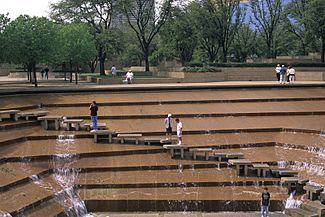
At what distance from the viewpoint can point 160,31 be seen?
4866 centimetres

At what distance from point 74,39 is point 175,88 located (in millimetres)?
12824

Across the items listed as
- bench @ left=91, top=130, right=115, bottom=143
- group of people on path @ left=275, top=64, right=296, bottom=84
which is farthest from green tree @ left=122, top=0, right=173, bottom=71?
bench @ left=91, top=130, right=115, bottom=143

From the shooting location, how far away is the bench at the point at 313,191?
1391cm

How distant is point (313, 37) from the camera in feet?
141

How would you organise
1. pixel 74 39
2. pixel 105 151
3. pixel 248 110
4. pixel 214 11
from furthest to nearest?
pixel 214 11 < pixel 74 39 < pixel 248 110 < pixel 105 151

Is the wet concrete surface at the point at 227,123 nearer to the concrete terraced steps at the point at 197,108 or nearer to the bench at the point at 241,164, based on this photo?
the concrete terraced steps at the point at 197,108

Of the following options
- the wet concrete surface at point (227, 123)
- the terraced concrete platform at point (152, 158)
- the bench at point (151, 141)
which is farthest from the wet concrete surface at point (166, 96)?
the bench at point (151, 141)

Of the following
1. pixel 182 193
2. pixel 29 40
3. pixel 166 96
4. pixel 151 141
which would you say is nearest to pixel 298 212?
pixel 182 193

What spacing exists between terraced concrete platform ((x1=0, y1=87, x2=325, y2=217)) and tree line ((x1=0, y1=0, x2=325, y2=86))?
613cm

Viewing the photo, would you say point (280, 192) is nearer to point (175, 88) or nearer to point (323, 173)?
point (323, 173)

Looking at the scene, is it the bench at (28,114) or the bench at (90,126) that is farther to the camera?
the bench at (28,114)

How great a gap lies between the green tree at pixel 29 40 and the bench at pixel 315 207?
20974 millimetres

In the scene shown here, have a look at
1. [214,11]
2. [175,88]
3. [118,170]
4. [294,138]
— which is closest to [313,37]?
[214,11]

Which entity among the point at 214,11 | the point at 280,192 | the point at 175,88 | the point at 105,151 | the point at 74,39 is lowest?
the point at 280,192
